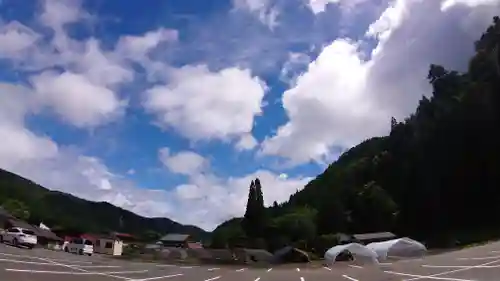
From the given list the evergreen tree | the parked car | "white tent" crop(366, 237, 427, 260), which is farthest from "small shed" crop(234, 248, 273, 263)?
the evergreen tree

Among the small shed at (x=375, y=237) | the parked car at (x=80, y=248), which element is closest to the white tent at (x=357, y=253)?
the parked car at (x=80, y=248)

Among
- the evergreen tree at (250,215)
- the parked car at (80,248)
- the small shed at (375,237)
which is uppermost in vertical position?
the evergreen tree at (250,215)

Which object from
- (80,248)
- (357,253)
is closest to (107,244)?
(80,248)

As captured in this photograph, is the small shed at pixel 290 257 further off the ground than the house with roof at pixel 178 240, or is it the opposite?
the house with roof at pixel 178 240

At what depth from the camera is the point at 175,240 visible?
82.2 meters

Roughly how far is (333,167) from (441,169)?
218ft

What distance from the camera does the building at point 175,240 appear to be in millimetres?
79050

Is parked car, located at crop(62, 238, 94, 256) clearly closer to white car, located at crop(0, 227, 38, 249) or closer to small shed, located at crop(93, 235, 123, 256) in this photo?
small shed, located at crop(93, 235, 123, 256)

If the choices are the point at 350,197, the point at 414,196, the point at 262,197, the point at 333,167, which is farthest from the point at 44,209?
the point at 333,167

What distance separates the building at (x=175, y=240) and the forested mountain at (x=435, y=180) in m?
5.68

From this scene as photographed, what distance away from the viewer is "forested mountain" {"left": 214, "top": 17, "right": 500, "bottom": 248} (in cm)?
7088

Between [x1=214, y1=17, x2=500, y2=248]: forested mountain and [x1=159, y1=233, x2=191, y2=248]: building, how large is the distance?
568cm

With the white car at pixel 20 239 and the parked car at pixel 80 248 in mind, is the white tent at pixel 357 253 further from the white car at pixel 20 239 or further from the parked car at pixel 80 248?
the white car at pixel 20 239

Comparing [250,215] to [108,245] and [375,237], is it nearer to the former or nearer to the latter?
[375,237]
